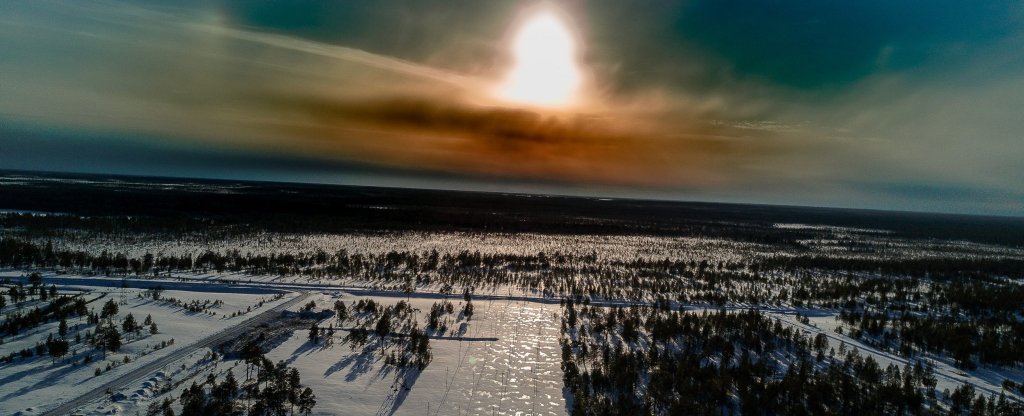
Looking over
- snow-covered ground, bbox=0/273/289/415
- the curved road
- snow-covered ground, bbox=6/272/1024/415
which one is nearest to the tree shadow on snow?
snow-covered ground, bbox=6/272/1024/415

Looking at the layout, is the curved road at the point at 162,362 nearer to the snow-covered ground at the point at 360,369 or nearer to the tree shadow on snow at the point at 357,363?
the snow-covered ground at the point at 360,369

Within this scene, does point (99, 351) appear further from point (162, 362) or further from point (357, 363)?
point (357, 363)

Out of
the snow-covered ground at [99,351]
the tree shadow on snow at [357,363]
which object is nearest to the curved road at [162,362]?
the snow-covered ground at [99,351]

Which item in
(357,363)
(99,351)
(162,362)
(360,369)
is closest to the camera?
(162,362)

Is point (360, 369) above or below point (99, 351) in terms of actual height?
below

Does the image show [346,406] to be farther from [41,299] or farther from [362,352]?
[41,299]

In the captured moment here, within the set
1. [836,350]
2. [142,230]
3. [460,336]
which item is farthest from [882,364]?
[142,230]

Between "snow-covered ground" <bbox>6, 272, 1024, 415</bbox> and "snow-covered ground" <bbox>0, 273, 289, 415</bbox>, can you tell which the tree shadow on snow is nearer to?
"snow-covered ground" <bbox>6, 272, 1024, 415</bbox>

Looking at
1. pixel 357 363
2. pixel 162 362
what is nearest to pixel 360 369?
pixel 357 363
